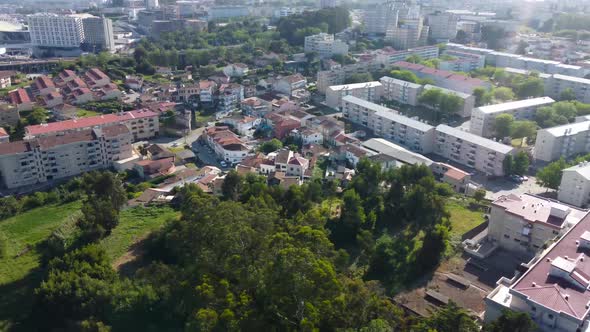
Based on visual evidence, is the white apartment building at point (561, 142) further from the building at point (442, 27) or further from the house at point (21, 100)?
the building at point (442, 27)

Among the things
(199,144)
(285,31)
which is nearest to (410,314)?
(199,144)

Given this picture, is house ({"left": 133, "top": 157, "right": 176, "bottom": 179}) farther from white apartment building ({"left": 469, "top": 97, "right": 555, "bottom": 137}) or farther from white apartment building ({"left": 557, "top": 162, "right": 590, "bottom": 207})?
white apartment building ({"left": 557, "top": 162, "right": 590, "bottom": 207})

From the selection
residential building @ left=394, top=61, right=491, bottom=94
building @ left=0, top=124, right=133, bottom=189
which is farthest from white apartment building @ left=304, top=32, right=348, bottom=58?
building @ left=0, top=124, right=133, bottom=189

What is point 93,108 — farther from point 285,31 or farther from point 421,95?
point 285,31

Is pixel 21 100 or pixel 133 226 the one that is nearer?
pixel 133 226

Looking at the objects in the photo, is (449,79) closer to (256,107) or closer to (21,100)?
(256,107)

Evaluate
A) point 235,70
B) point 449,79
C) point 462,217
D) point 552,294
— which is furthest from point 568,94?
point 552,294

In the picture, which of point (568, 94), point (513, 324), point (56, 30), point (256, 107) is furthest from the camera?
point (56, 30)
